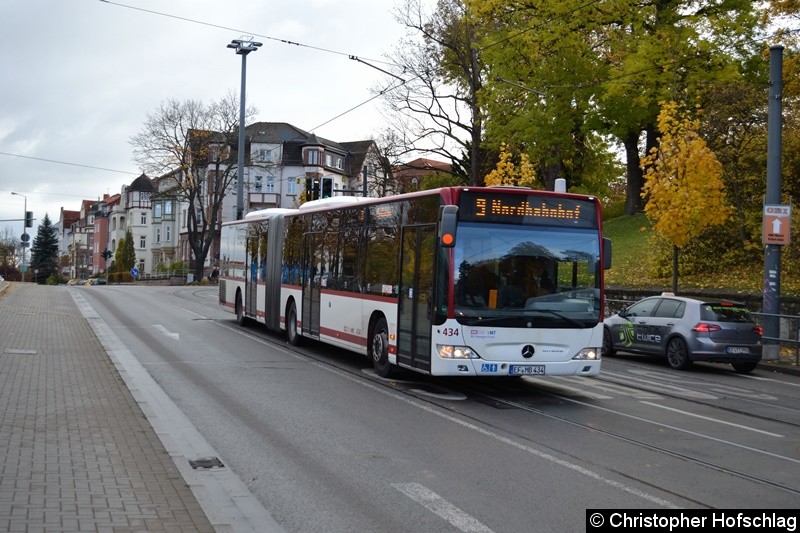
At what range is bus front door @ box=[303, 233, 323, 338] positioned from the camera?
1811cm

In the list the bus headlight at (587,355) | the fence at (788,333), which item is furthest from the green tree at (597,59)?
the bus headlight at (587,355)

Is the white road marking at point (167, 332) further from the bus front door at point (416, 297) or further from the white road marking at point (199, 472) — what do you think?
the bus front door at point (416, 297)

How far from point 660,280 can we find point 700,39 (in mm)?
9556

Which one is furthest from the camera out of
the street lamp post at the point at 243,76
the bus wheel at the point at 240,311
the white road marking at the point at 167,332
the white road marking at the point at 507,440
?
the street lamp post at the point at 243,76

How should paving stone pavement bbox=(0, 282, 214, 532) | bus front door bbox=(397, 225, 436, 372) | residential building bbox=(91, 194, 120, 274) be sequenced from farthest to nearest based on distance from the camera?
1. residential building bbox=(91, 194, 120, 274)
2. bus front door bbox=(397, 225, 436, 372)
3. paving stone pavement bbox=(0, 282, 214, 532)

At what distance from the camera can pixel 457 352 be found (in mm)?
12141

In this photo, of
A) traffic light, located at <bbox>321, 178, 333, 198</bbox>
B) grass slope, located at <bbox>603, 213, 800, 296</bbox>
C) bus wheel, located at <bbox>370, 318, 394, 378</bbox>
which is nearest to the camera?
bus wheel, located at <bbox>370, 318, 394, 378</bbox>

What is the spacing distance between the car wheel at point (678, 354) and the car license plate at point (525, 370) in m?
7.05

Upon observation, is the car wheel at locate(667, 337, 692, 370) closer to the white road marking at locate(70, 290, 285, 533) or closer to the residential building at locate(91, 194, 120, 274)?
the white road marking at locate(70, 290, 285, 533)

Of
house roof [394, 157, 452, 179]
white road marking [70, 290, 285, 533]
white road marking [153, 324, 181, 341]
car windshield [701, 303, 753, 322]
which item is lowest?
white road marking [70, 290, 285, 533]

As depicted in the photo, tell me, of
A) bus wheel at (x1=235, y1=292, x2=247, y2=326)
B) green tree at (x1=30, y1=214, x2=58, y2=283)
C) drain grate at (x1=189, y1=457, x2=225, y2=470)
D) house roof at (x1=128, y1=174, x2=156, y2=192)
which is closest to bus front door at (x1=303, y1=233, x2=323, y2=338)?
bus wheel at (x1=235, y1=292, x2=247, y2=326)

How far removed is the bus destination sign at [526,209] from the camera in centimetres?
1255

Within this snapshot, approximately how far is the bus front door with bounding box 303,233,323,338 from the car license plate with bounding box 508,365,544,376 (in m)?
6.56

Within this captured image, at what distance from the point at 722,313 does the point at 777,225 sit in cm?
304
